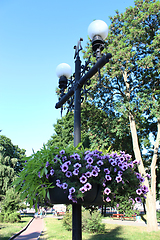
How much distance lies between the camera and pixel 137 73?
13742mm

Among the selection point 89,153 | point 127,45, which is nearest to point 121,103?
point 127,45

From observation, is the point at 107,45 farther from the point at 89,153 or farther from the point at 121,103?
the point at 89,153

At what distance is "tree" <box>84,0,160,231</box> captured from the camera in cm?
1158

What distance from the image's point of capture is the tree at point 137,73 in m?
11.6

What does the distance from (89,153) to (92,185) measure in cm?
34

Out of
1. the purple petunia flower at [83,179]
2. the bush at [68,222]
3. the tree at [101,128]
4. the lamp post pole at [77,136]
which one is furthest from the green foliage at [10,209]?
the purple petunia flower at [83,179]

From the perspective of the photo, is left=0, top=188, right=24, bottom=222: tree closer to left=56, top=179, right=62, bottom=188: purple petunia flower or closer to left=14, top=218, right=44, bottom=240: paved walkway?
left=14, top=218, right=44, bottom=240: paved walkway

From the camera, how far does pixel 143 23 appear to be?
40.9 feet

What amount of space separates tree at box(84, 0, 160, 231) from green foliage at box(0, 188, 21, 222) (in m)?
12.2

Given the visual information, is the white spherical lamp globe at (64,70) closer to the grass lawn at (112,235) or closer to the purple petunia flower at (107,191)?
the purple petunia flower at (107,191)

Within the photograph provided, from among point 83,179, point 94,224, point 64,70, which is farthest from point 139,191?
point 94,224

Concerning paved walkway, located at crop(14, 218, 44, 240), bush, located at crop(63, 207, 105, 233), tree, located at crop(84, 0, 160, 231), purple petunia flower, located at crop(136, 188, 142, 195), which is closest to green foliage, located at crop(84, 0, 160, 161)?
tree, located at crop(84, 0, 160, 231)

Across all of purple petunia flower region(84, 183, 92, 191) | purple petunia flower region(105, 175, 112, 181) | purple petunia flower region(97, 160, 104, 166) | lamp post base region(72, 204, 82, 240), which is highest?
purple petunia flower region(97, 160, 104, 166)

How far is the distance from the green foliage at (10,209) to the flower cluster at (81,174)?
18.1 m
